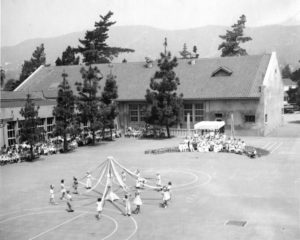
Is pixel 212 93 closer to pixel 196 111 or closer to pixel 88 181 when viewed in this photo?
pixel 196 111

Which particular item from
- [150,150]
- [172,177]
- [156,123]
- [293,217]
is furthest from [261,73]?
[293,217]

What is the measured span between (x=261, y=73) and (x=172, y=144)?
1611 cm

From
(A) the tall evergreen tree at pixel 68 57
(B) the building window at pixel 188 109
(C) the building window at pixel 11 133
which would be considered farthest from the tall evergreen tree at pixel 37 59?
(C) the building window at pixel 11 133

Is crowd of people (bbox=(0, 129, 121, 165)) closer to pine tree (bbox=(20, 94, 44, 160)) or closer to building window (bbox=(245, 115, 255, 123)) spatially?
pine tree (bbox=(20, 94, 44, 160))

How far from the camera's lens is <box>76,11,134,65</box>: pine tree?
255 feet

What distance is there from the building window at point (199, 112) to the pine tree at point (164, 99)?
14.9ft

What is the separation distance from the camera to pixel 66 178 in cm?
3088

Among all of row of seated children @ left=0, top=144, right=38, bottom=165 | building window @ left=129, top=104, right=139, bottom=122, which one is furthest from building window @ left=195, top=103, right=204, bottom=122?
row of seated children @ left=0, top=144, right=38, bottom=165

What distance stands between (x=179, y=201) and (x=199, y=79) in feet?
109

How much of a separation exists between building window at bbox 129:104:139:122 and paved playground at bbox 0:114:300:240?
1718 cm

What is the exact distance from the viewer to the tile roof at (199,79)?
5184 cm

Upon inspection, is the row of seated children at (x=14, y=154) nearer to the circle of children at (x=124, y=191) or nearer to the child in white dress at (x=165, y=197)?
the circle of children at (x=124, y=191)

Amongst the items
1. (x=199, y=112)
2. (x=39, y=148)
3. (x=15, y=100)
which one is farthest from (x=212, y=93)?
(x=15, y=100)

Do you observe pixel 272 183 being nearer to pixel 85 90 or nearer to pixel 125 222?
pixel 125 222
